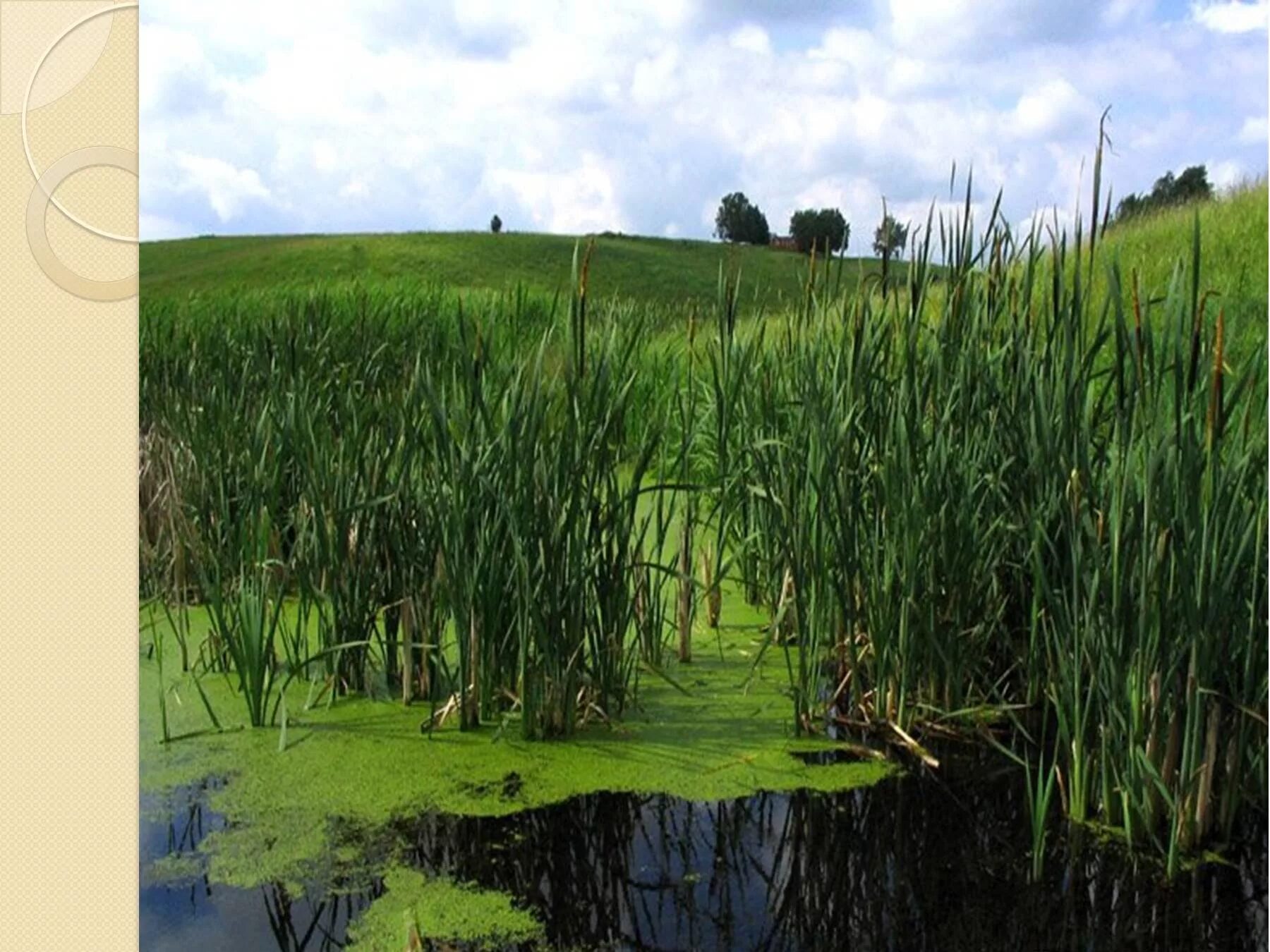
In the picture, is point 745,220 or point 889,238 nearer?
point 889,238

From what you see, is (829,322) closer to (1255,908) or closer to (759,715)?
(759,715)

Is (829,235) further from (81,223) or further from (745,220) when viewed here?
(745,220)

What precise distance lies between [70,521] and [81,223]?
471 mm

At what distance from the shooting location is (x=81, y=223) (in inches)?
74.2

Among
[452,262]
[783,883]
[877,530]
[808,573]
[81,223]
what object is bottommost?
[783,883]

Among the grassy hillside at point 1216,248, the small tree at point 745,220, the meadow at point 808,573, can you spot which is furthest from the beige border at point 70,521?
the small tree at point 745,220

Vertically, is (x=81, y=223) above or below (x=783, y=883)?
above

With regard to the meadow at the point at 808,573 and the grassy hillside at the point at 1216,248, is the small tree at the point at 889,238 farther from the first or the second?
the grassy hillside at the point at 1216,248

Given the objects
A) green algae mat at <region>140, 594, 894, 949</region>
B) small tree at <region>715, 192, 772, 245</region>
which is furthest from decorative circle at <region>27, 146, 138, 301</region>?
small tree at <region>715, 192, 772, 245</region>

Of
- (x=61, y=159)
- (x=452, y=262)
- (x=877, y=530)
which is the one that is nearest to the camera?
(x=61, y=159)

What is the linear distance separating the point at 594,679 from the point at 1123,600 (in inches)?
41.6

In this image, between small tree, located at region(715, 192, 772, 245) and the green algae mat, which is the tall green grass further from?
small tree, located at region(715, 192, 772, 245)

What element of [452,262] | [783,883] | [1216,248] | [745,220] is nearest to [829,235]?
[783,883]

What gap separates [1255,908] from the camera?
1847mm
